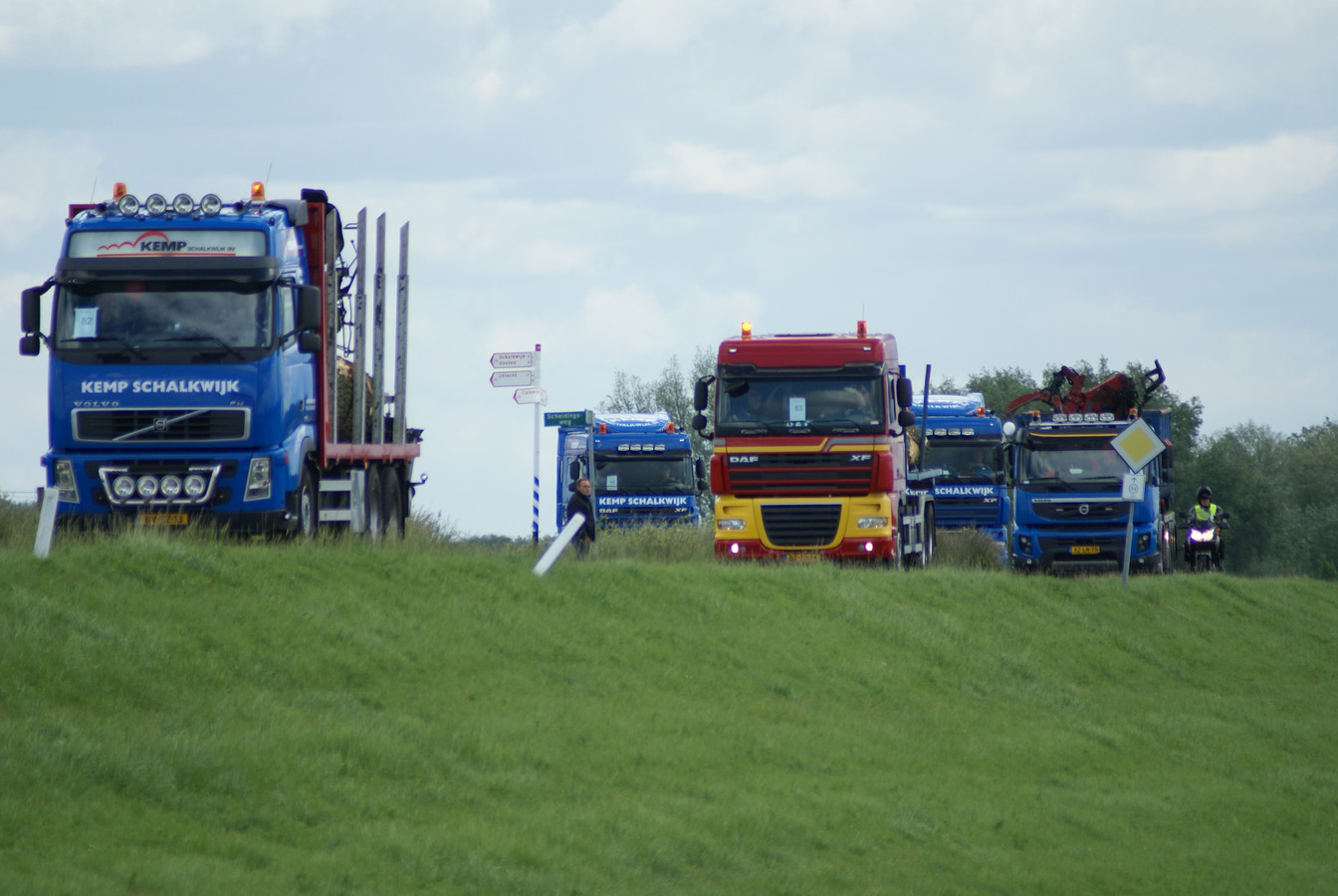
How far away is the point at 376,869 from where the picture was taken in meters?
7.50

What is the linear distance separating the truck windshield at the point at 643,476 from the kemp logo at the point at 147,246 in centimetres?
1793

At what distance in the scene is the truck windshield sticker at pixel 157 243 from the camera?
51.6ft

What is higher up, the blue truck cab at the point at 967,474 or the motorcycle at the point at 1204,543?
the blue truck cab at the point at 967,474

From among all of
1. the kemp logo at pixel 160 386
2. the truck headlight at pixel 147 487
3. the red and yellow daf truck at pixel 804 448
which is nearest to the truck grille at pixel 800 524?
the red and yellow daf truck at pixel 804 448

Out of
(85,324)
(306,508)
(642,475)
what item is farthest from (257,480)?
(642,475)

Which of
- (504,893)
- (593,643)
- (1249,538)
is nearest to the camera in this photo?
(504,893)

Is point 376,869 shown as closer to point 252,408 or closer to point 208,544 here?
point 208,544

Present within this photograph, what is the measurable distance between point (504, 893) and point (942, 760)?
558 cm

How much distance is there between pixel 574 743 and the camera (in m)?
10.3

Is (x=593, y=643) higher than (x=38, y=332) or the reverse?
the reverse

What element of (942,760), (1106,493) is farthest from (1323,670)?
(942,760)

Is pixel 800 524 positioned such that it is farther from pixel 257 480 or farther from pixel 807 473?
pixel 257 480

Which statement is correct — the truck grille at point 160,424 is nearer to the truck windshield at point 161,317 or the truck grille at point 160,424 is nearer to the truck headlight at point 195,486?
the truck headlight at point 195,486

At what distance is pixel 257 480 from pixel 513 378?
350 inches
